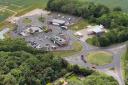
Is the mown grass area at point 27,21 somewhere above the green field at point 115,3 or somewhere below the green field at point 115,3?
below

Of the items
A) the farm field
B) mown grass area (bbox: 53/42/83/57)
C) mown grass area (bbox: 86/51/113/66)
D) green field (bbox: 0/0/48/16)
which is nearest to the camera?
mown grass area (bbox: 86/51/113/66)

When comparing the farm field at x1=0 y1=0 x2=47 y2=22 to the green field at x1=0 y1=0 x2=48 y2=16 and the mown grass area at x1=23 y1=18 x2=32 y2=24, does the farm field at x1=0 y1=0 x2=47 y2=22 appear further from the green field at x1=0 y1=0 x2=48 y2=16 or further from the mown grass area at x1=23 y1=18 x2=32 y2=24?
the mown grass area at x1=23 y1=18 x2=32 y2=24

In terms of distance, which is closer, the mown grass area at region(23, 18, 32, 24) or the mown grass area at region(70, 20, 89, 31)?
the mown grass area at region(70, 20, 89, 31)

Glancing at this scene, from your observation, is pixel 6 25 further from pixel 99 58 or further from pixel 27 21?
pixel 99 58

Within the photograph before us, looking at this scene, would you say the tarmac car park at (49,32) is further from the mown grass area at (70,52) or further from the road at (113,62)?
the road at (113,62)

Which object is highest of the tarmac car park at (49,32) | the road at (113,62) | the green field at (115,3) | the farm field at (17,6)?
the green field at (115,3)

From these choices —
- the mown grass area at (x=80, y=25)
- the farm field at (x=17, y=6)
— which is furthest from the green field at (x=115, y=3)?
the farm field at (x=17, y=6)

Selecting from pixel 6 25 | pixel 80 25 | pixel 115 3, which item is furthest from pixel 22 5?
pixel 115 3

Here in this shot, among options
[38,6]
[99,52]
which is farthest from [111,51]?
[38,6]

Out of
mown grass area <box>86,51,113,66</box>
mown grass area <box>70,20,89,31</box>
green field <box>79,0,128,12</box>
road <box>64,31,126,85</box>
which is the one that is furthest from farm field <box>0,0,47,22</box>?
mown grass area <box>86,51,113,66</box>
